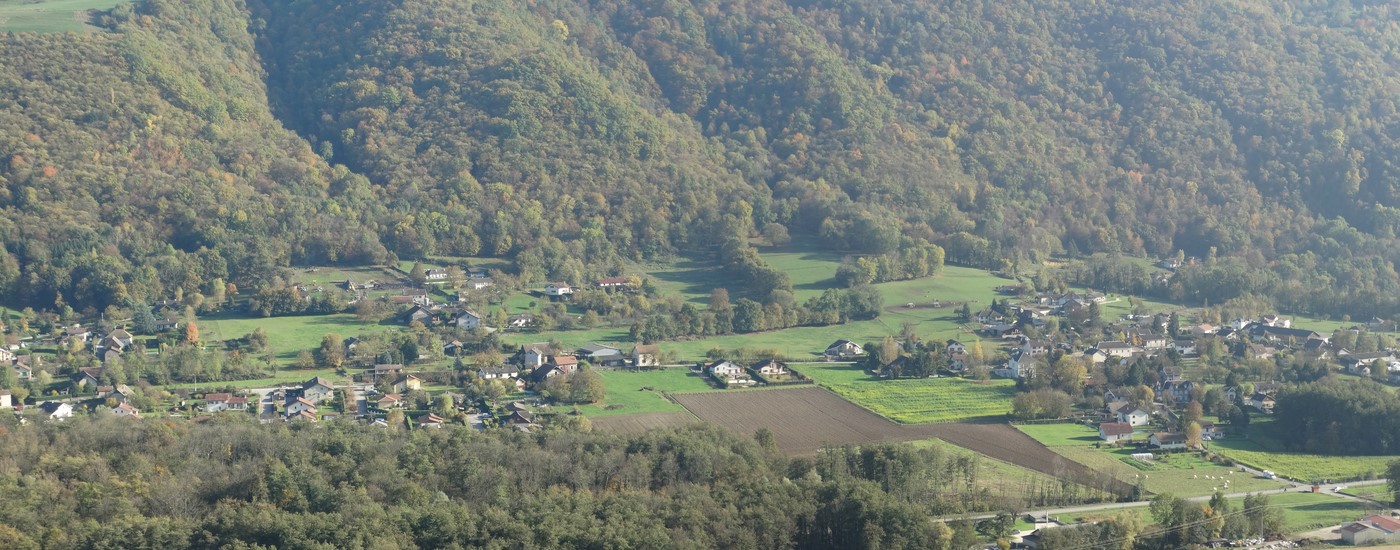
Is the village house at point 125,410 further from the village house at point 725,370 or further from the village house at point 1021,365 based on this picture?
the village house at point 1021,365


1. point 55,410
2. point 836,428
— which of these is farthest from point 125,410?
point 836,428

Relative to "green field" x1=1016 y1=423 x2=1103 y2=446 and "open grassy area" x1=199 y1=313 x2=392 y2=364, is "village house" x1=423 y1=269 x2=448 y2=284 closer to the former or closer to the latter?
"open grassy area" x1=199 y1=313 x2=392 y2=364

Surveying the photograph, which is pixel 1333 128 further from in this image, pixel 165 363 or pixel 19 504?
pixel 19 504

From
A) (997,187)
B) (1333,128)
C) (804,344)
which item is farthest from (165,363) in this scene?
(1333,128)

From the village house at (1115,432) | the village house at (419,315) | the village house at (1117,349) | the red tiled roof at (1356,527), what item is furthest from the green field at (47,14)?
the red tiled roof at (1356,527)

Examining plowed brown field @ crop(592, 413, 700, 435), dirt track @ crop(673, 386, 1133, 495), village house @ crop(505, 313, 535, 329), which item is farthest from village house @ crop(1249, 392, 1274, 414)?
village house @ crop(505, 313, 535, 329)

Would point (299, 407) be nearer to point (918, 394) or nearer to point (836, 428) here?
point (836, 428)
